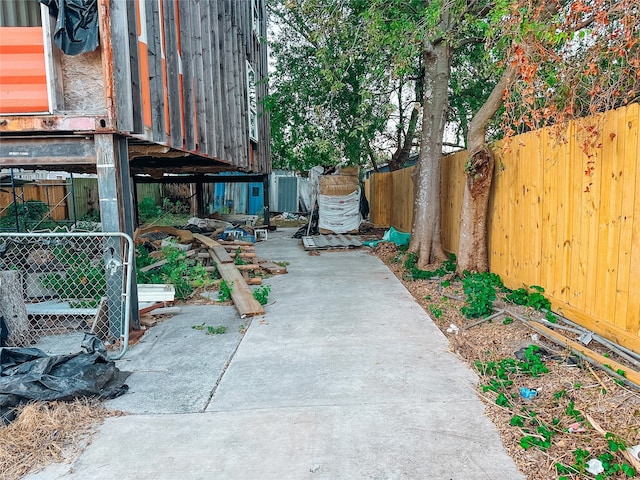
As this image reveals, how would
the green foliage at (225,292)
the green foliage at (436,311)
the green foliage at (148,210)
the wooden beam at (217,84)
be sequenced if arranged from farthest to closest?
the green foliage at (148,210) → the wooden beam at (217,84) → the green foliage at (225,292) → the green foliage at (436,311)

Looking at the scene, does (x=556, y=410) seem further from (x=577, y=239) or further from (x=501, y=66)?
(x=501, y=66)

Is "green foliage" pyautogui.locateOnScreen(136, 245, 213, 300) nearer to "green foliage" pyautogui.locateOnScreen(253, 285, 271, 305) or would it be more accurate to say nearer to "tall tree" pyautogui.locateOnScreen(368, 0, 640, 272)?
"green foliage" pyautogui.locateOnScreen(253, 285, 271, 305)

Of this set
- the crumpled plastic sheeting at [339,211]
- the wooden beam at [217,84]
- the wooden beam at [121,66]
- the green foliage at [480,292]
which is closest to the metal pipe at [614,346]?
the green foliage at [480,292]

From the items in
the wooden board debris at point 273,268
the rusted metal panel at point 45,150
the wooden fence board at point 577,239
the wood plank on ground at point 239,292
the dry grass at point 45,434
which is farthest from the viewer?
the wooden board debris at point 273,268

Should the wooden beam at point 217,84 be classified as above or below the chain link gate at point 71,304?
above

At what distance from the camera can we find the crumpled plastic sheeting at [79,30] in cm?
441

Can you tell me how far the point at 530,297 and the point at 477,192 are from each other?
1.84 m

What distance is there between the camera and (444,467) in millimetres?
2486

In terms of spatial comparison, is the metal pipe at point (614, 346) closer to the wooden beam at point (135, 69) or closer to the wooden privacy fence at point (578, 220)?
the wooden privacy fence at point (578, 220)

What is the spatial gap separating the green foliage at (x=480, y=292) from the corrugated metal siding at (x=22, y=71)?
506 centimetres

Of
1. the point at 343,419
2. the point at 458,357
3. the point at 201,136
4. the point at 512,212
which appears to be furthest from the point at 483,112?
the point at 343,419

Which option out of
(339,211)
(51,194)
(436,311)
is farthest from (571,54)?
(51,194)

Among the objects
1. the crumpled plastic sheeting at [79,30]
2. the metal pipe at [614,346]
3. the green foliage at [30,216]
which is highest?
the crumpled plastic sheeting at [79,30]

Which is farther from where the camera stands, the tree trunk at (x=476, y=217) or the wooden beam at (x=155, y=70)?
the tree trunk at (x=476, y=217)
